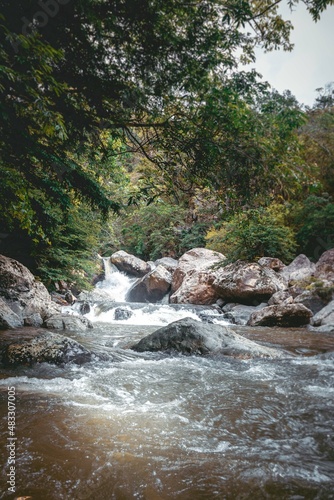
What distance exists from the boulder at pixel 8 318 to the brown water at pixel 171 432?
3097mm

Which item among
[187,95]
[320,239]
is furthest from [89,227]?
[320,239]

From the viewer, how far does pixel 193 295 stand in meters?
14.3

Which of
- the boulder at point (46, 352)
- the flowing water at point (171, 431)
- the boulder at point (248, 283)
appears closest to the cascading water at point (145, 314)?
the boulder at point (248, 283)

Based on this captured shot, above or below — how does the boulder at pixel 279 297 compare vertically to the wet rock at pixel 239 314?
above

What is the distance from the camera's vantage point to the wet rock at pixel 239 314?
10363 millimetres

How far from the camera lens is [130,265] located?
2166cm

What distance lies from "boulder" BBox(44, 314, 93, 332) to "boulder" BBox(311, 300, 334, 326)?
7.06 meters

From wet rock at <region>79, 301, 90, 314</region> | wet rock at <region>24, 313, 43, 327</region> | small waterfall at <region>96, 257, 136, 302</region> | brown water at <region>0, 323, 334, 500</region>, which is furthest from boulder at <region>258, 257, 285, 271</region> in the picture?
wet rock at <region>24, 313, 43, 327</region>

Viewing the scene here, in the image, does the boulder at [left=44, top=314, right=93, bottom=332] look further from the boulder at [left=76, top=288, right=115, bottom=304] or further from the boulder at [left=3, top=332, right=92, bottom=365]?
the boulder at [left=76, top=288, right=115, bottom=304]

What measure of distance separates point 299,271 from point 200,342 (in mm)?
8777

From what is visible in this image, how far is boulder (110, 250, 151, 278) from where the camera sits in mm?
21569

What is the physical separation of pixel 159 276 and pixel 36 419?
47.8ft

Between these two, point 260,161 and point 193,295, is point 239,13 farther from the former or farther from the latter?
→ point 193,295

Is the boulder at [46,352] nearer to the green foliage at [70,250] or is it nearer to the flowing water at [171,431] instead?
the flowing water at [171,431]
